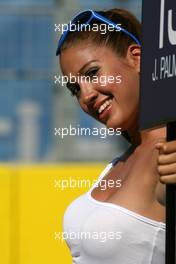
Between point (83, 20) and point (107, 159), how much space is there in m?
3.10

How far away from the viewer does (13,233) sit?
477cm

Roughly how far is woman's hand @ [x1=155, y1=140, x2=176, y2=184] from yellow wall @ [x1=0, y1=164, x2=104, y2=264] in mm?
1933

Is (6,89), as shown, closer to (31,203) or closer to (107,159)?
(107,159)

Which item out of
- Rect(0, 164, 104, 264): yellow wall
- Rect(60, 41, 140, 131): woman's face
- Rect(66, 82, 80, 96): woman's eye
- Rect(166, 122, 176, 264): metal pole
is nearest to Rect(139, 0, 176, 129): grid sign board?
Rect(166, 122, 176, 264): metal pole

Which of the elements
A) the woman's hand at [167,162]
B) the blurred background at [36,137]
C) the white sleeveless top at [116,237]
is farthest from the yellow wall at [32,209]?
the woman's hand at [167,162]

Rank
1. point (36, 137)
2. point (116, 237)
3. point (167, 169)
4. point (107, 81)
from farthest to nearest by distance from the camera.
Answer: point (36, 137)
point (107, 81)
point (116, 237)
point (167, 169)

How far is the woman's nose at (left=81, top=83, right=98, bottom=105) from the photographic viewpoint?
2.90 metres

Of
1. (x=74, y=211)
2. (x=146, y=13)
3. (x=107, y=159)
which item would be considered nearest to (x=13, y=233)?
(x=107, y=159)

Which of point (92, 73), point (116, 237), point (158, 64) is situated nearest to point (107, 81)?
point (92, 73)

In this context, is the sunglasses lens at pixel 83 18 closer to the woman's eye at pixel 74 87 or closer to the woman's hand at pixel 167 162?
the woman's eye at pixel 74 87

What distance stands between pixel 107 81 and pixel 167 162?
0.46 metres

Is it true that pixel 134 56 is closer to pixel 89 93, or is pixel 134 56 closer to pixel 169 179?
pixel 89 93

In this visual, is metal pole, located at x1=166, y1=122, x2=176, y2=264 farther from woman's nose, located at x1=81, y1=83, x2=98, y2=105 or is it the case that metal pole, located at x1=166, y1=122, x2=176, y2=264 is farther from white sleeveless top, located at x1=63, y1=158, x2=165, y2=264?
woman's nose, located at x1=81, y1=83, x2=98, y2=105

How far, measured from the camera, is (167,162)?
2.48m
